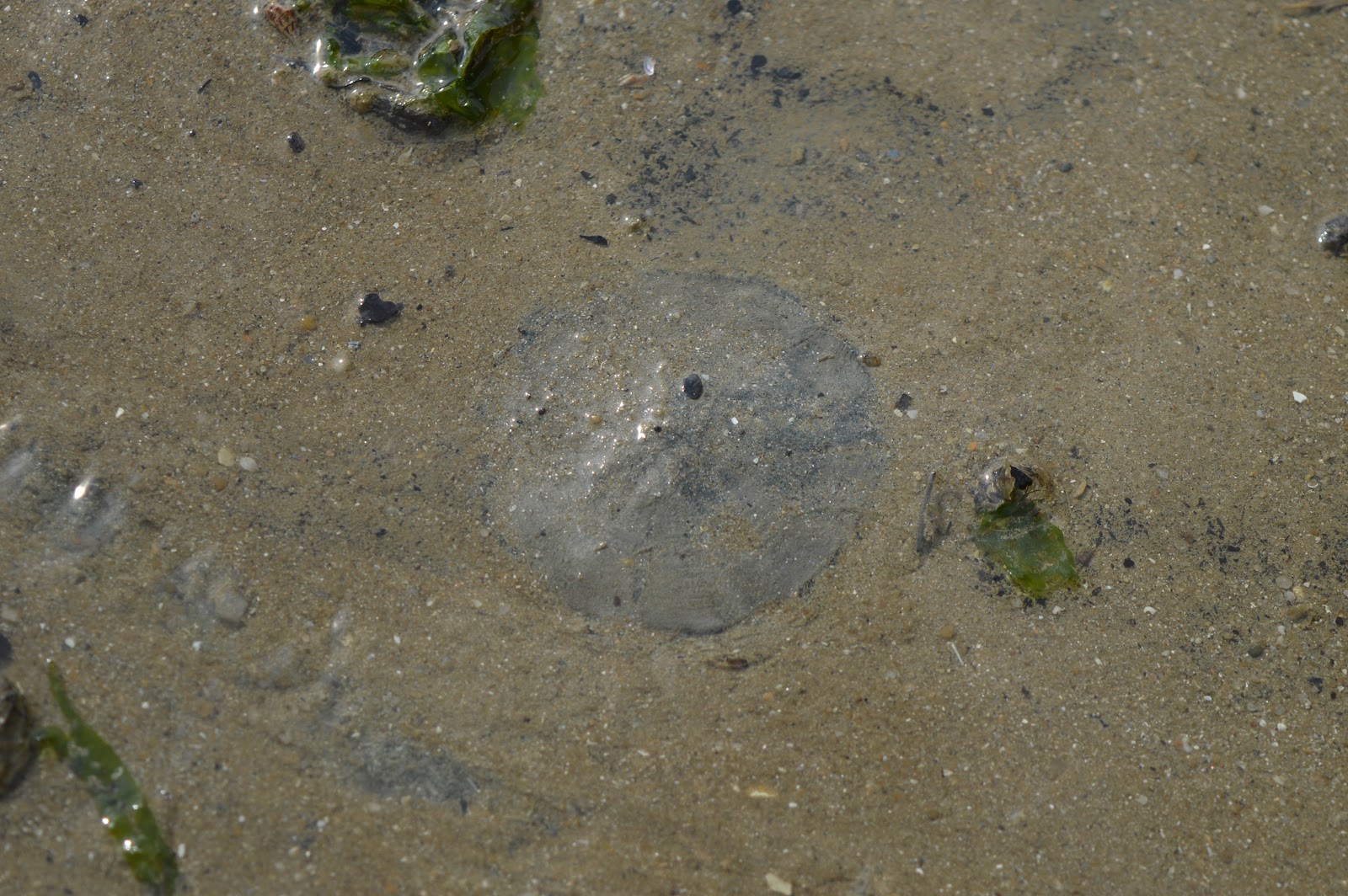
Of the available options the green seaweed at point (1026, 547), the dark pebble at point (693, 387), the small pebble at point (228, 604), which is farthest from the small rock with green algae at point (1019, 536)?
the small pebble at point (228, 604)

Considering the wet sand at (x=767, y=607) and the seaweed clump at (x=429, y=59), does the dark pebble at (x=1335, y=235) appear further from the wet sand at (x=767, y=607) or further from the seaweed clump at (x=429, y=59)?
the seaweed clump at (x=429, y=59)

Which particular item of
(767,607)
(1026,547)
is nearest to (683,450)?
(767,607)

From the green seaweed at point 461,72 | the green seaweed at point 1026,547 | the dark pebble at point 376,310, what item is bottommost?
the green seaweed at point 1026,547

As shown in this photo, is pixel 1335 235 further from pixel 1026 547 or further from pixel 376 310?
pixel 376 310

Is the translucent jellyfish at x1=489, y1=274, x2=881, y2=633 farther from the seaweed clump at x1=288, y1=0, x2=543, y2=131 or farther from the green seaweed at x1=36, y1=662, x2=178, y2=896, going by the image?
the green seaweed at x1=36, y1=662, x2=178, y2=896

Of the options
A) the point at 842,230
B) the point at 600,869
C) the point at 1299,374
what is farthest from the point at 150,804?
the point at 1299,374

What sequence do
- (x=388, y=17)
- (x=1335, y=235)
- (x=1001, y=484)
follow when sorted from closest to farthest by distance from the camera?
(x=1001, y=484) → (x=1335, y=235) → (x=388, y=17)

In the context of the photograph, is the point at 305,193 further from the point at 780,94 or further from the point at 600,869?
the point at 600,869
